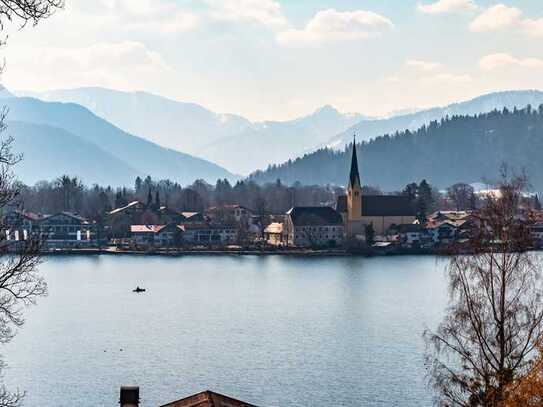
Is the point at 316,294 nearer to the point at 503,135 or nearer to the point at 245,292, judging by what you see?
the point at 245,292

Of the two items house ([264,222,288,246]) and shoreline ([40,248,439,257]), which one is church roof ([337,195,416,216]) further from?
shoreline ([40,248,439,257])

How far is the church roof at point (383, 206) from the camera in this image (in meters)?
60.9

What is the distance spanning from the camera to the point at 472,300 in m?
10.4

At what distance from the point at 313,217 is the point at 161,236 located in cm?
967

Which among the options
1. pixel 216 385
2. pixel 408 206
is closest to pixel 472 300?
pixel 216 385

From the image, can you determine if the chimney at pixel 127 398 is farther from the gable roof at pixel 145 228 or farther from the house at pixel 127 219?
the house at pixel 127 219

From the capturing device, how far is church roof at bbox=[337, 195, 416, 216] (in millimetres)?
60906

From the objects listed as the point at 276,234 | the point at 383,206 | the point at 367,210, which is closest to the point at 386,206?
the point at 383,206

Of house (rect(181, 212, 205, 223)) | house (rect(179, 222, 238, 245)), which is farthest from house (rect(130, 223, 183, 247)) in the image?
house (rect(181, 212, 205, 223))

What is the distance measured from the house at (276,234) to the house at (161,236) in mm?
5883

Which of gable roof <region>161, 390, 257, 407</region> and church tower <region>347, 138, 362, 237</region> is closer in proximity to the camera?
gable roof <region>161, 390, 257, 407</region>

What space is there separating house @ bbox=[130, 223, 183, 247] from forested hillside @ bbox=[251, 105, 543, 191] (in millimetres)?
91434

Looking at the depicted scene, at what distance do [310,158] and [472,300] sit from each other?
492 ft

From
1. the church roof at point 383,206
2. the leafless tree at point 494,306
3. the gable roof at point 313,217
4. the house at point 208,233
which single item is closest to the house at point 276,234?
the gable roof at point 313,217
